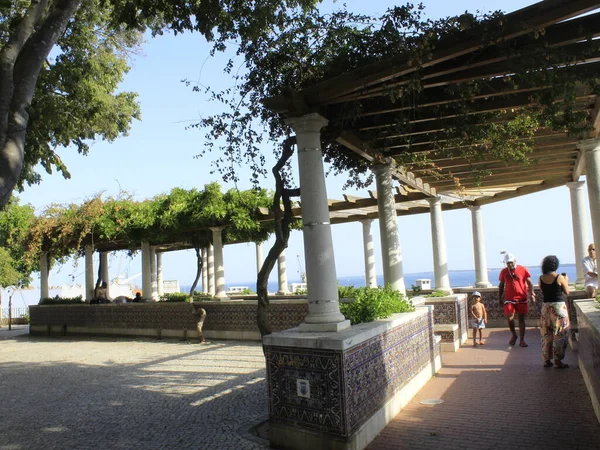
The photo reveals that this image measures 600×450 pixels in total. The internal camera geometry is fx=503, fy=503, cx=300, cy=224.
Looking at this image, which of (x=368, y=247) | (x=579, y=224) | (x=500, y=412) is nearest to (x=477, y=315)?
(x=579, y=224)

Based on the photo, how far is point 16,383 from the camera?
903 cm

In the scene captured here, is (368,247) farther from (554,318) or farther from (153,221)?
(554,318)

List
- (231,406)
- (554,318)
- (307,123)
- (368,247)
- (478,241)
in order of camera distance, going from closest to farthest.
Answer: (307,123) → (231,406) → (554,318) → (478,241) → (368,247)

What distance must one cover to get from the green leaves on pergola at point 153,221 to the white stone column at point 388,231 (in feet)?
21.0

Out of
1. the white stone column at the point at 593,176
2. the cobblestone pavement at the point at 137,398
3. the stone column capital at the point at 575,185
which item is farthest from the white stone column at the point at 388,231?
the stone column capital at the point at 575,185

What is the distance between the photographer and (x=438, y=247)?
1221 centimetres

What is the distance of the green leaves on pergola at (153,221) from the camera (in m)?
14.8

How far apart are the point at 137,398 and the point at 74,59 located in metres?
6.86

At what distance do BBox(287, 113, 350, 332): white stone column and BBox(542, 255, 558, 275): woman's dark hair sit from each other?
3761mm

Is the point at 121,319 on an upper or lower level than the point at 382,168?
lower

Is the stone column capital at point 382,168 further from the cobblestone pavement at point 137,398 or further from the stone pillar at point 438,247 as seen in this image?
the stone pillar at point 438,247

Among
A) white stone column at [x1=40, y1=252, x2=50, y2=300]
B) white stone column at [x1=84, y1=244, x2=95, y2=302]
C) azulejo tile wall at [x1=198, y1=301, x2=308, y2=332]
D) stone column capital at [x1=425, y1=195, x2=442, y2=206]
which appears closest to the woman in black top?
stone column capital at [x1=425, y1=195, x2=442, y2=206]

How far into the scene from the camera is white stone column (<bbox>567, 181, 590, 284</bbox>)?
37.2 feet

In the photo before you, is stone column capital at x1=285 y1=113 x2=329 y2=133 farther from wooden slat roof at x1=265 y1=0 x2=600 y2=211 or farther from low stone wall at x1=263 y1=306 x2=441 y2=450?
low stone wall at x1=263 y1=306 x2=441 y2=450
